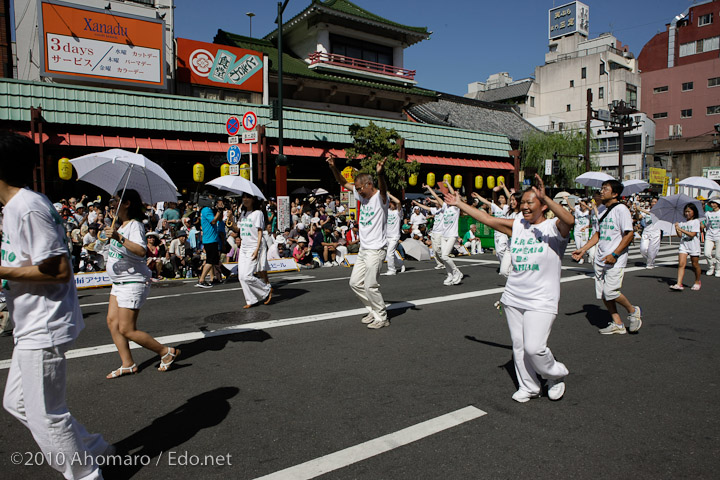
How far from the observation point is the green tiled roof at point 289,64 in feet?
85.3

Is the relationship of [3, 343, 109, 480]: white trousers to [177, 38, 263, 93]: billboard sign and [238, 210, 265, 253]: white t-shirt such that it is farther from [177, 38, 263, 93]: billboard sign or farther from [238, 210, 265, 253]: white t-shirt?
[177, 38, 263, 93]: billboard sign

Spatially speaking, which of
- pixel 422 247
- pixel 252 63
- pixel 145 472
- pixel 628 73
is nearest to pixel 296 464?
pixel 145 472

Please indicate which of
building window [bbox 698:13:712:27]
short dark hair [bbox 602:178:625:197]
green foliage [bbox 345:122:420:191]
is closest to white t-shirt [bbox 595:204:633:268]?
short dark hair [bbox 602:178:625:197]

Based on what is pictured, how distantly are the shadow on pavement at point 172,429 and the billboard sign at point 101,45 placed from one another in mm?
18571

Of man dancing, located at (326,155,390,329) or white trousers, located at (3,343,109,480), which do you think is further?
man dancing, located at (326,155,390,329)

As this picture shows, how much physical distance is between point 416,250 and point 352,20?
59.4 feet

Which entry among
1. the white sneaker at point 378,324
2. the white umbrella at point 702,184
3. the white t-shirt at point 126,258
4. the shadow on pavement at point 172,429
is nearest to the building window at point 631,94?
the white umbrella at point 702,184

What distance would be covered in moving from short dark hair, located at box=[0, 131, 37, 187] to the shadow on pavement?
1.84 m

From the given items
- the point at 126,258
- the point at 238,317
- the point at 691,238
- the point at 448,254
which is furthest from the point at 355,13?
the point at 126,258

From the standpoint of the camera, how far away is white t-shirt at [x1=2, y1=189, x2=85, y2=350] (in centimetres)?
259

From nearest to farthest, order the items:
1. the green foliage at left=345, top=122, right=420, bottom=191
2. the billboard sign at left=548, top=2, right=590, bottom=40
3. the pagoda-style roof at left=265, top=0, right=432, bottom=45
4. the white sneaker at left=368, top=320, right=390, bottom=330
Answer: the white sneaker at left=368, top=320, right=390, bottom=330, the green foliage at left=345, top=122, right=420, bottom=191, the pagoda-style roof at left=265, top=0, right=432, bottom=45, the billboard sign at left=548, top=2, right=590, bottom=40

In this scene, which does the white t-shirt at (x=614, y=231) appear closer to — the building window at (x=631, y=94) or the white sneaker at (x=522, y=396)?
the white sneaker at (x=522, y=396)

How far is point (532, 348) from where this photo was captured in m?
3.94

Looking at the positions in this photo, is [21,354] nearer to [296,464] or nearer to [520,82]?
[296,464]
